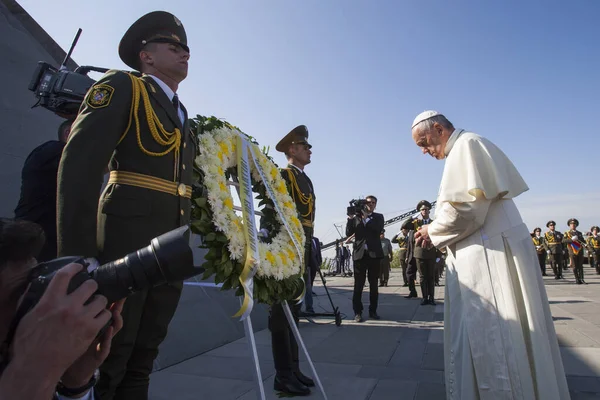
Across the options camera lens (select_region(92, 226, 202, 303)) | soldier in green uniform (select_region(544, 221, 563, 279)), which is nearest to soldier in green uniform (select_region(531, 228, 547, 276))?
soldier in green uniform (select_region(544, 221, 563, 279))

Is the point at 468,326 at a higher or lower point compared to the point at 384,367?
higher

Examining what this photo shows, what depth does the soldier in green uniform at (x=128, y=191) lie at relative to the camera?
1.49 m

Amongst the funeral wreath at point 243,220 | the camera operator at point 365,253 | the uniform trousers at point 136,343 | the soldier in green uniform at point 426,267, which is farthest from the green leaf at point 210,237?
the soldier in green uniform at point 426,267

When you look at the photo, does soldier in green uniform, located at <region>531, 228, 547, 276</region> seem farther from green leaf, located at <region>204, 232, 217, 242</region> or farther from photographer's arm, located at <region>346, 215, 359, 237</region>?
green leaf, located at <region>204, 232, 217, 242</region>

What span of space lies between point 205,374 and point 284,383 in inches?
36.9

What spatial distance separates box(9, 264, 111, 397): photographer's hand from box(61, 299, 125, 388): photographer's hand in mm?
171

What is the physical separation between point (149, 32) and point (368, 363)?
3.38 metres

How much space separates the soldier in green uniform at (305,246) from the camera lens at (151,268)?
235 centimetres

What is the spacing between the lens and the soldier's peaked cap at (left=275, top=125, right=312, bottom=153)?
4258mm

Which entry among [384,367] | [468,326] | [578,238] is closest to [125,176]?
[468,326]

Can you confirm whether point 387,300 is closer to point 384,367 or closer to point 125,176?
point 384,367

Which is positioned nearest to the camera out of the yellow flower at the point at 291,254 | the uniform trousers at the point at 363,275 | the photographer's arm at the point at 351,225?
the yellow flower at the point at 291,254

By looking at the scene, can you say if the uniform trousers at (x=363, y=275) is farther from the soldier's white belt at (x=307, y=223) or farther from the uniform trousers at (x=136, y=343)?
the uniform trousers at (x=136, y=343)

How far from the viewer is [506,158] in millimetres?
2732
